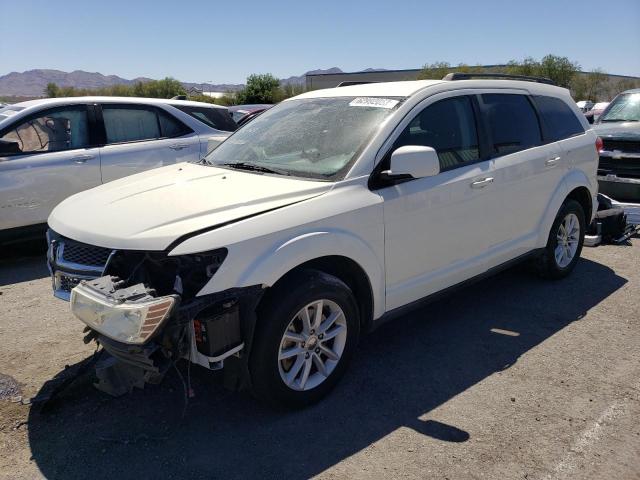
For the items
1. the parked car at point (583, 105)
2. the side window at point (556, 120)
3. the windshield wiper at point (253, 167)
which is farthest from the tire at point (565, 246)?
the windshield wiper at point (253, 167)

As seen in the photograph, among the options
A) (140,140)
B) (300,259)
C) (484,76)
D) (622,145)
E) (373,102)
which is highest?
(484,76)

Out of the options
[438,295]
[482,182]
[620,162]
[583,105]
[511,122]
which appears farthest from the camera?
[583,105]

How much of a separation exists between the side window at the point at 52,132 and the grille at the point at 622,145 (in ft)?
23.2

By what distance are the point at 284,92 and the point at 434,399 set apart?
57371mm

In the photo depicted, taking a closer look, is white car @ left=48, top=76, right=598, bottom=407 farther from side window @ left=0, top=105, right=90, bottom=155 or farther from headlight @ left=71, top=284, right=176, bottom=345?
side window @ left=0, top=105, right=90, bottom=155

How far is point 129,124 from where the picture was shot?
7.01 m

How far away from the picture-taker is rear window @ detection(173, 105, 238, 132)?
761 centimetres

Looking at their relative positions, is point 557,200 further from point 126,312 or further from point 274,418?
point 126,312

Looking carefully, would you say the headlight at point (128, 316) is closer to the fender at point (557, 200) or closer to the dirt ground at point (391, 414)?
the dirt ground at point (391, 414)

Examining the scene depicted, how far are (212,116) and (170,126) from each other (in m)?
0.72

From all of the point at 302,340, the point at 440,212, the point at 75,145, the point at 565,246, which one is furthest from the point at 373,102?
the point at 75,145

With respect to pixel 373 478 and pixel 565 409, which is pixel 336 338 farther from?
pixel 565 409

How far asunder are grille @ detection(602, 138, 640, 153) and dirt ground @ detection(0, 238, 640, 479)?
4.08 m

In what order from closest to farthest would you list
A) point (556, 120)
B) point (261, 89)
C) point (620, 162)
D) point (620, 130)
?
point (556, 120), point (620, 162), point (620, 130), point (261, 89)
